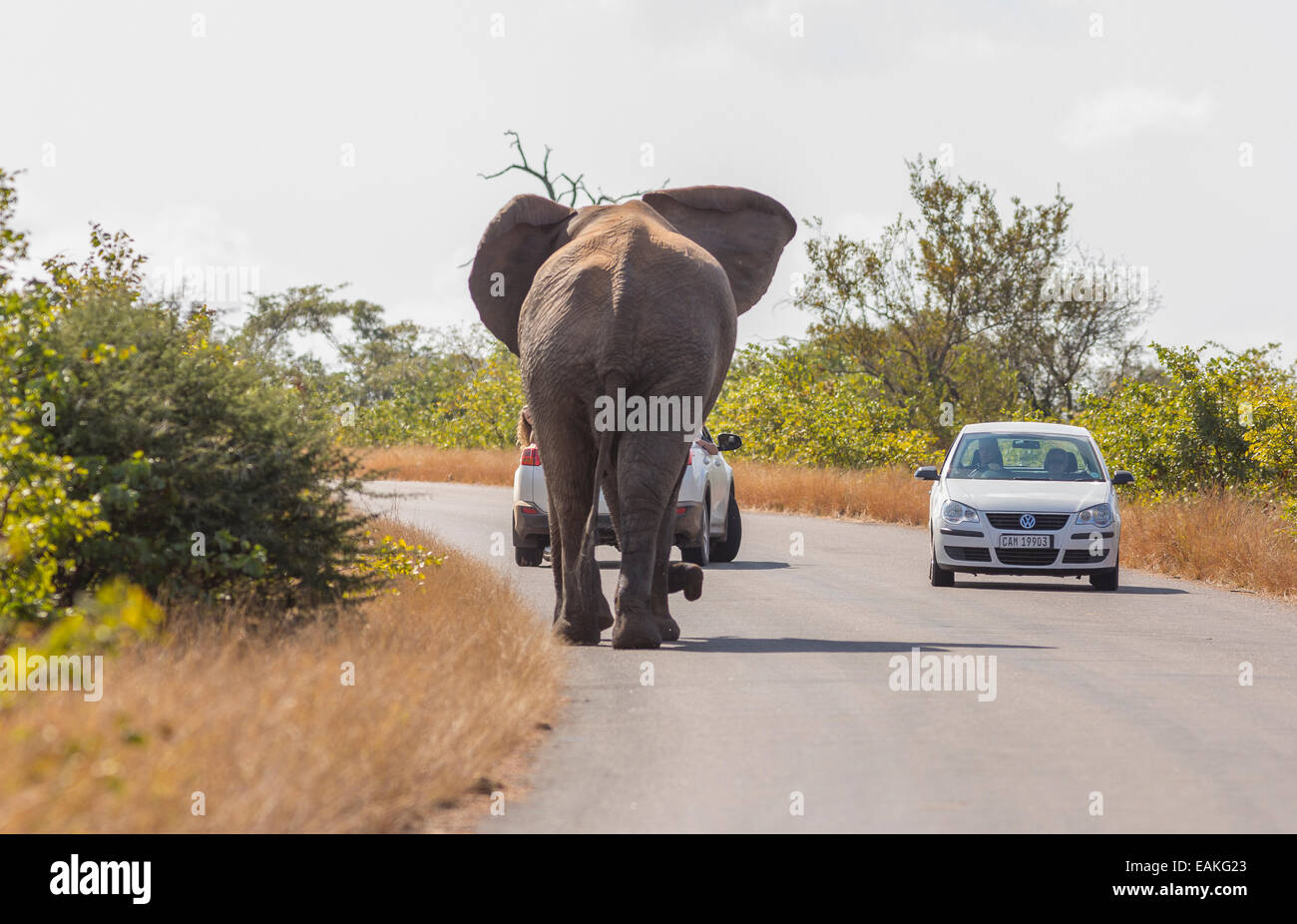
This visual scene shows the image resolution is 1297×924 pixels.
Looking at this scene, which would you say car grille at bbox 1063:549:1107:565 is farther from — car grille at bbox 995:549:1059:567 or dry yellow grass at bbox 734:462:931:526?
dry yellow grass at bbox 734:462:931:526

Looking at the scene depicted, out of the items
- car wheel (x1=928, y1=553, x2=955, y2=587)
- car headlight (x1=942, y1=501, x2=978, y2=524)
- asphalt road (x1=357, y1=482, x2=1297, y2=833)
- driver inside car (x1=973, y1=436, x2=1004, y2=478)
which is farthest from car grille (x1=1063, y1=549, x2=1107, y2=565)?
driver inside car (x1=973, y1=436, x2=1004, y2=478)

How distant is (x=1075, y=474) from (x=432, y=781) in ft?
43.4

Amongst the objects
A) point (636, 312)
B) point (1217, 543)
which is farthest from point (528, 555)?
point (636, 312)

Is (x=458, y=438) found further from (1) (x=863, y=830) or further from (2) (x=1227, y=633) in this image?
(1) (x=863, y=830)

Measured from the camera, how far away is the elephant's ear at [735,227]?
13828 mm

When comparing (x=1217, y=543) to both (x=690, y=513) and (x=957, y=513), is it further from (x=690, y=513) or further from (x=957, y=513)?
(x=690, y=513)

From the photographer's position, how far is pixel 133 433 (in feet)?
32.2

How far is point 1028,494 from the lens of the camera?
18109 mm

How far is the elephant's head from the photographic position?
13336 mm

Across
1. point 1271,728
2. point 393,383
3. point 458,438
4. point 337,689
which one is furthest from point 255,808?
point 393,383

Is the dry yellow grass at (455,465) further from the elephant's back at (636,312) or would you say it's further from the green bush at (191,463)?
the green bush at (191,463)

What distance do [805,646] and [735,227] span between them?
133 inches

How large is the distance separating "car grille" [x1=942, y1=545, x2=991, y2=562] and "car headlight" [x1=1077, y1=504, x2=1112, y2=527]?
938 millimetres
